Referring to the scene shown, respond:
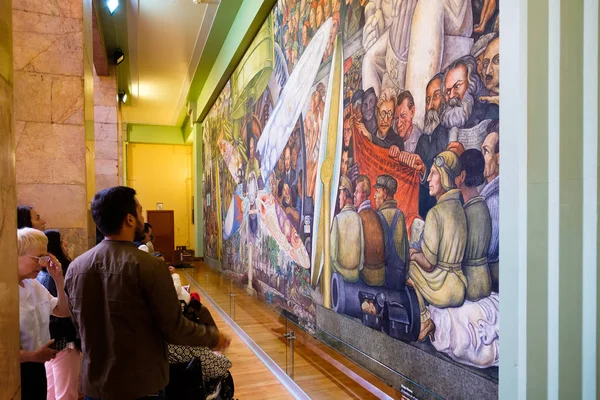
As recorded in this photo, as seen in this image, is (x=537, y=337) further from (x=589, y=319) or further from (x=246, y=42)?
(x=246, y=42)

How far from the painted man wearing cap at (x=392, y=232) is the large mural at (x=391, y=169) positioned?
0.02 metres

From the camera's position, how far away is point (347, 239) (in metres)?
4.52

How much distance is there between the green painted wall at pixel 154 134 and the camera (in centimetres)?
2252

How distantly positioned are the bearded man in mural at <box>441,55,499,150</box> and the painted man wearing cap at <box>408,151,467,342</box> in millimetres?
179

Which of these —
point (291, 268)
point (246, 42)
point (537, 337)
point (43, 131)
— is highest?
point (246, 42)

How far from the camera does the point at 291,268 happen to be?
632cm

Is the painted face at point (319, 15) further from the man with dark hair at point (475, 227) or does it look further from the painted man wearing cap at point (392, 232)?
the man with dark hair at point (475, 227)

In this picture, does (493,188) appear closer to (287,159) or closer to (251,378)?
(251,378)

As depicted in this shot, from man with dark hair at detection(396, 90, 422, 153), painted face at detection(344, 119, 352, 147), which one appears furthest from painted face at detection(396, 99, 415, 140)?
painted face at detection(344, 119, 352, 147)

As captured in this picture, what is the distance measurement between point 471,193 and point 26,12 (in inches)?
215

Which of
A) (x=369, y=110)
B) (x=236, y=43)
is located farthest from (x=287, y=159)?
(x=236, y=43)

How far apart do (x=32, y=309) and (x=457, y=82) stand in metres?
3.29

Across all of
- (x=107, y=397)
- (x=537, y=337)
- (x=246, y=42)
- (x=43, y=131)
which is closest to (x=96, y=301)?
(x=107, y=397)

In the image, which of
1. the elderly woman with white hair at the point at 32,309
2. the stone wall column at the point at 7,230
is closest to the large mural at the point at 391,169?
the stone wall column at the point at 7,230
